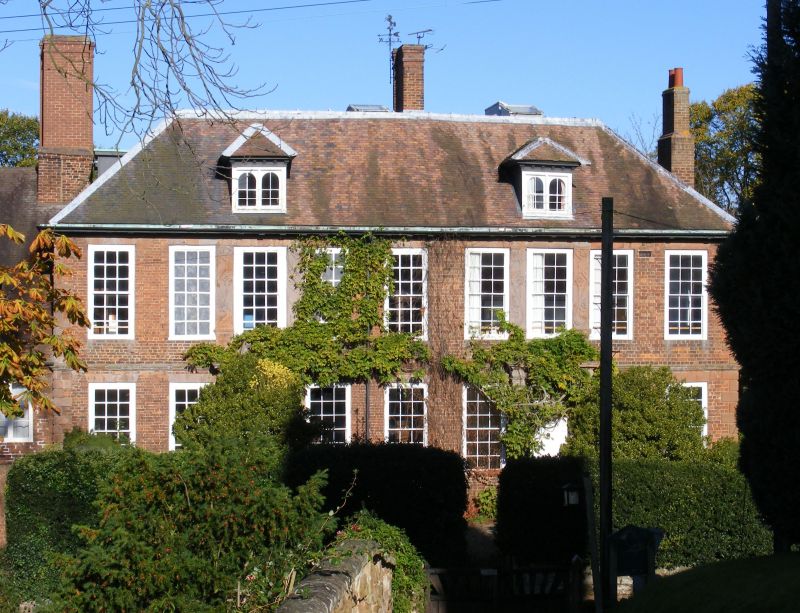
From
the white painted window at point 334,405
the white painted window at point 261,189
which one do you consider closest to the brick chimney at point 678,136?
the white painted window at point 261,189

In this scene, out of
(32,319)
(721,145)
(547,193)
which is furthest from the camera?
(721,145)

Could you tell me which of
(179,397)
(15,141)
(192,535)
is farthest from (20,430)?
(15,141)

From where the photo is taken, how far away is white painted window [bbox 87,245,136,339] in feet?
74.3

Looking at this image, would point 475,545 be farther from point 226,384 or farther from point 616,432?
point 226,384

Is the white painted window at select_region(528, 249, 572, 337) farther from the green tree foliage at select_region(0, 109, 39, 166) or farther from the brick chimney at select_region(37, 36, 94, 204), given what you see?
the green tree foliage at select_region(0, 109, 39, 166)

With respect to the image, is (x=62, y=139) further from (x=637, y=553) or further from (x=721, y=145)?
(x=721, y=145)

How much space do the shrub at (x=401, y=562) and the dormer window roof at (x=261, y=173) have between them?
10524 mm

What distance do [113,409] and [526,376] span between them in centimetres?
930

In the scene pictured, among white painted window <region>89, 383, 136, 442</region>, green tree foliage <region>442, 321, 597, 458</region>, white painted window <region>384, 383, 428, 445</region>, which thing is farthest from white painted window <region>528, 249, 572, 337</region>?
white painted window <region>89, 383, 136, 442</region>

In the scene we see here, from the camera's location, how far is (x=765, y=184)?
8445mm

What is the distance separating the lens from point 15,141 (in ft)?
152

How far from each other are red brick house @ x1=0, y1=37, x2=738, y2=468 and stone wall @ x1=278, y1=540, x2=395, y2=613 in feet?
36.1

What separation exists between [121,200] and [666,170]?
44.0ft

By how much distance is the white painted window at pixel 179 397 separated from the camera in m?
22.8
